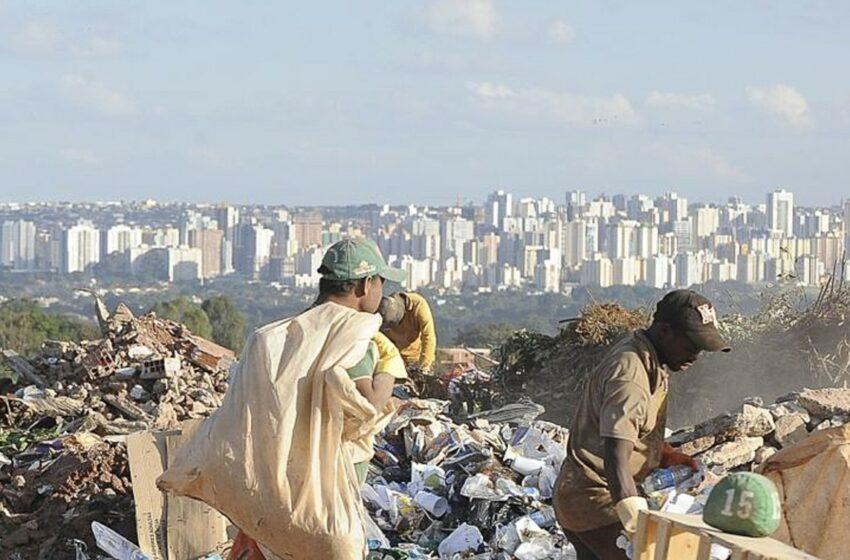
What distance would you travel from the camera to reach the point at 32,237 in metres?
99.8

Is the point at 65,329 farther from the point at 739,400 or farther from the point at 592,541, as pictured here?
the point at 592,541

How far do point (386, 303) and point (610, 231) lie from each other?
6320 cm

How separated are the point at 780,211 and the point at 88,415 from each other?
1571 inches

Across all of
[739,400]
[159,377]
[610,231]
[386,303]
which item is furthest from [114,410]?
[610,231]

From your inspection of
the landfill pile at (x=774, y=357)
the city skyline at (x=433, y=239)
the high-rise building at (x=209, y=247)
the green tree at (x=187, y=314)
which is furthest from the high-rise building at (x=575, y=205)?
the landfill pile at (x=774, y=357)

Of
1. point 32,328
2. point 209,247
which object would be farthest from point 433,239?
point 32,328

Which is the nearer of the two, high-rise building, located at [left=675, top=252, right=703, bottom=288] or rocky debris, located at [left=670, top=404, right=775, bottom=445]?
rocky debris, located at [left=670, top=404, right=775, bottom=445]

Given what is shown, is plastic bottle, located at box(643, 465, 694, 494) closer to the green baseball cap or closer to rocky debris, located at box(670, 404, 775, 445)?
the green baseball cap

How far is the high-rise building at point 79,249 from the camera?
92250 millimetres

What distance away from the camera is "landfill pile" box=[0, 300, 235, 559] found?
8.16 meters

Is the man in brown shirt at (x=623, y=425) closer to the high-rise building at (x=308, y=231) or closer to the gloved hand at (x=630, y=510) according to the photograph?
the gloved hand at (x=630, y=510)

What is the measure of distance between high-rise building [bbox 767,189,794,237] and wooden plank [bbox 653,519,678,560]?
42525mm

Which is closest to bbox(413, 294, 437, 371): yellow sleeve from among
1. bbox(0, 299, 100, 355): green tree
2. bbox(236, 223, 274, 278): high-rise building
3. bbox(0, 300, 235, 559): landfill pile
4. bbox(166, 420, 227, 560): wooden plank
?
bbox(0, 300, 235, 559): landfill pile

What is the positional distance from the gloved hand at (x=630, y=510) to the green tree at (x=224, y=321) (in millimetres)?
30986
